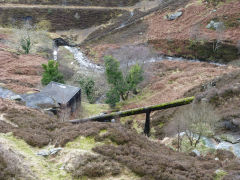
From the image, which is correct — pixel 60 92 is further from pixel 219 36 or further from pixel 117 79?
pixel 219 36

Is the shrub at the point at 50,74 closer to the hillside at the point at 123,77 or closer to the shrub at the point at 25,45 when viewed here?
the hillside at the point at 123,77

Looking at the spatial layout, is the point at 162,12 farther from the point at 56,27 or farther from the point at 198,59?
the point at 56,27

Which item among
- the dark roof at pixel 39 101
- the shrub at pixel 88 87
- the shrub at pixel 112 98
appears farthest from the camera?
the shrub at pixel 88 87

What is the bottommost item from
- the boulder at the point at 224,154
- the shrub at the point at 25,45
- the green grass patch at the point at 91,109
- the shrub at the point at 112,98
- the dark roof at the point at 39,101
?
the green grass patch at the point at 91,109

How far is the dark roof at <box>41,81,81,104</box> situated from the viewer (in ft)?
120

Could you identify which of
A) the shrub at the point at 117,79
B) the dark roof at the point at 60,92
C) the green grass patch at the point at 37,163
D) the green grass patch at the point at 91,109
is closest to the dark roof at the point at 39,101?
the dark roof at the point at 60,92

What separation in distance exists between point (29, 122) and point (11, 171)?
30.9 ft

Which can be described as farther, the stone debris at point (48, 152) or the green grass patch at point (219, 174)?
the stone debris at point (48, 152)

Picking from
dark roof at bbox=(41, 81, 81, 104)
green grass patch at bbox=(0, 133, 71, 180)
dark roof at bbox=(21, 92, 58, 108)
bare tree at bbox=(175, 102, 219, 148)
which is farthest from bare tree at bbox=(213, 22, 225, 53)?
green grass patch at bbox=(0, 133, 71, 180)

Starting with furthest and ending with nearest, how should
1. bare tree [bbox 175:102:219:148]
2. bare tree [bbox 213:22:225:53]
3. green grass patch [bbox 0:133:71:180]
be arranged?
1. bare tree [bbox 213:22:225:53]
2. bare tree [bbox 175:102:219:148]
3. green grass patch [bbox 0:133:71:180]

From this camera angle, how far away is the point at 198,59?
6575 cm

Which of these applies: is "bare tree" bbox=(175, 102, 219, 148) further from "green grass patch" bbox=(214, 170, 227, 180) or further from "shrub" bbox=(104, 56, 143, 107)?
"shrub" bbox=(104, 56, 143, 107)

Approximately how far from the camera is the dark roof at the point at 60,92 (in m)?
36.7

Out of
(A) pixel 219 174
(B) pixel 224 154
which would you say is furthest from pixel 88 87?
(A) pixel 219 174
